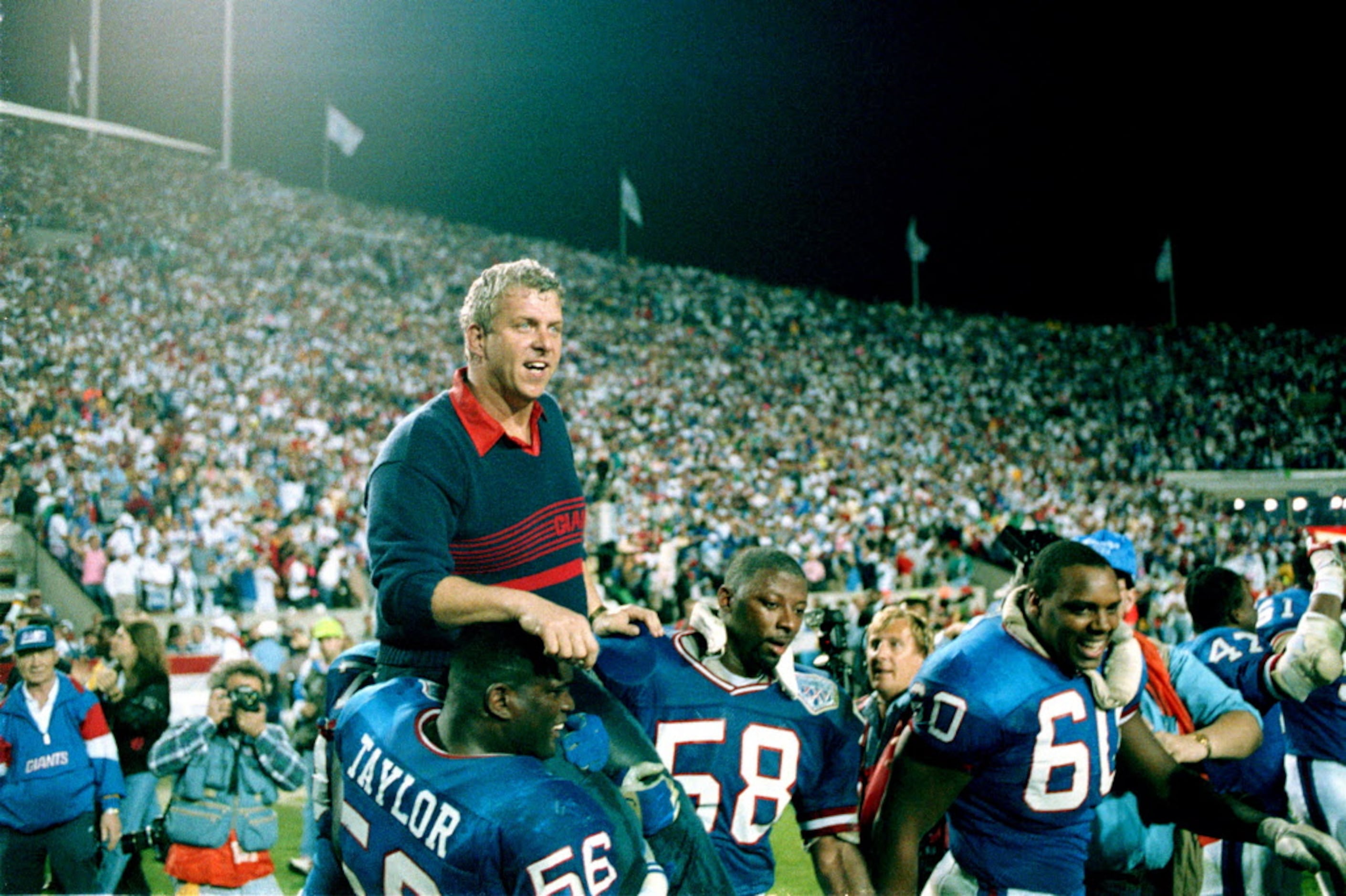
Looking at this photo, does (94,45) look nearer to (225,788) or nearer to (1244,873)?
(225,788)

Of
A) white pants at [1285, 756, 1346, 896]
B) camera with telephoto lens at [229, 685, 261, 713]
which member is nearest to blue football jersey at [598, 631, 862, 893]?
camera with telephoto lens at [229, 685, 261, 713]

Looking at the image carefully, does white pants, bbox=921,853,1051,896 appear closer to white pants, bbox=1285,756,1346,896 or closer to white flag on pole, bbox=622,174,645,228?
white pants, bbox=1285,756,1346,896

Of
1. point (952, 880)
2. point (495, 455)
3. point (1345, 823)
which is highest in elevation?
point (495, 455)

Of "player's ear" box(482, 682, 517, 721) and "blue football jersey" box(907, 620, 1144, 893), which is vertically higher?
"player's ear" box(482, 682, 517, 721)

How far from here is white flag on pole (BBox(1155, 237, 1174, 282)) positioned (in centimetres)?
3469

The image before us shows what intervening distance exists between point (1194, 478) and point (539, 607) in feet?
86.4

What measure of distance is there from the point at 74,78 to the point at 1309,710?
2692cm

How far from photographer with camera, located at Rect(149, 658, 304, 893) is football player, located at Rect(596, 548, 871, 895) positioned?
337 cm

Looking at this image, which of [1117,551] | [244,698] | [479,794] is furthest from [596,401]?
[479,794]

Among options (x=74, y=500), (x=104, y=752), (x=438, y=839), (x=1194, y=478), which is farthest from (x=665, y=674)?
(x=1194, y=478)

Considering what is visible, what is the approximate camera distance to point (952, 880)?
12.3 feet

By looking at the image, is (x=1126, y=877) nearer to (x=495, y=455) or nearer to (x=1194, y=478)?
(x=495, y=455)

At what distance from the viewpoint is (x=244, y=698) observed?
19.2 feet

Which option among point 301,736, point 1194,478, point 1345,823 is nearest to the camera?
point 1345,823
